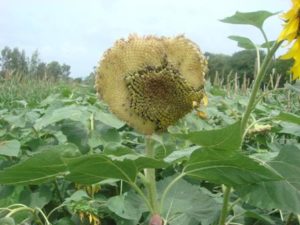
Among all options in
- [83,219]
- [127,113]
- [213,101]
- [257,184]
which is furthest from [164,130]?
[213,101]

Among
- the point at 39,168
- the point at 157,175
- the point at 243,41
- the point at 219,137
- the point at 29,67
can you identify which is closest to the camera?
the point at 219,137

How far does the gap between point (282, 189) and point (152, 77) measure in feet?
0.91

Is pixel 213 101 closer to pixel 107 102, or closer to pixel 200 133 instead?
pixel 107 102

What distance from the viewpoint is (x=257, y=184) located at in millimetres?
985

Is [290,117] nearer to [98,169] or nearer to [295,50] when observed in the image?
[295,50]

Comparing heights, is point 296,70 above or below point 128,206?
above

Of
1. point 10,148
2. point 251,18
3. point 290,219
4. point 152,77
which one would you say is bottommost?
point 290,219

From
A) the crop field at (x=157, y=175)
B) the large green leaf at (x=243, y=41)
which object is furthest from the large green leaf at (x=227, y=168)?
the large green leaf at (x=243, y=41)

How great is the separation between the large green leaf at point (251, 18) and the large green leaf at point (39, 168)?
0.41m

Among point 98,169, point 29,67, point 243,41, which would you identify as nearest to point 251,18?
point 243,41

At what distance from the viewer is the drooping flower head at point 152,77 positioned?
962 millimetres

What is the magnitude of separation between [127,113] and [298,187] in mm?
302

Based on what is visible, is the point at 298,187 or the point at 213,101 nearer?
the point at 298,187

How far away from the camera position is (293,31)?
0.90 m
